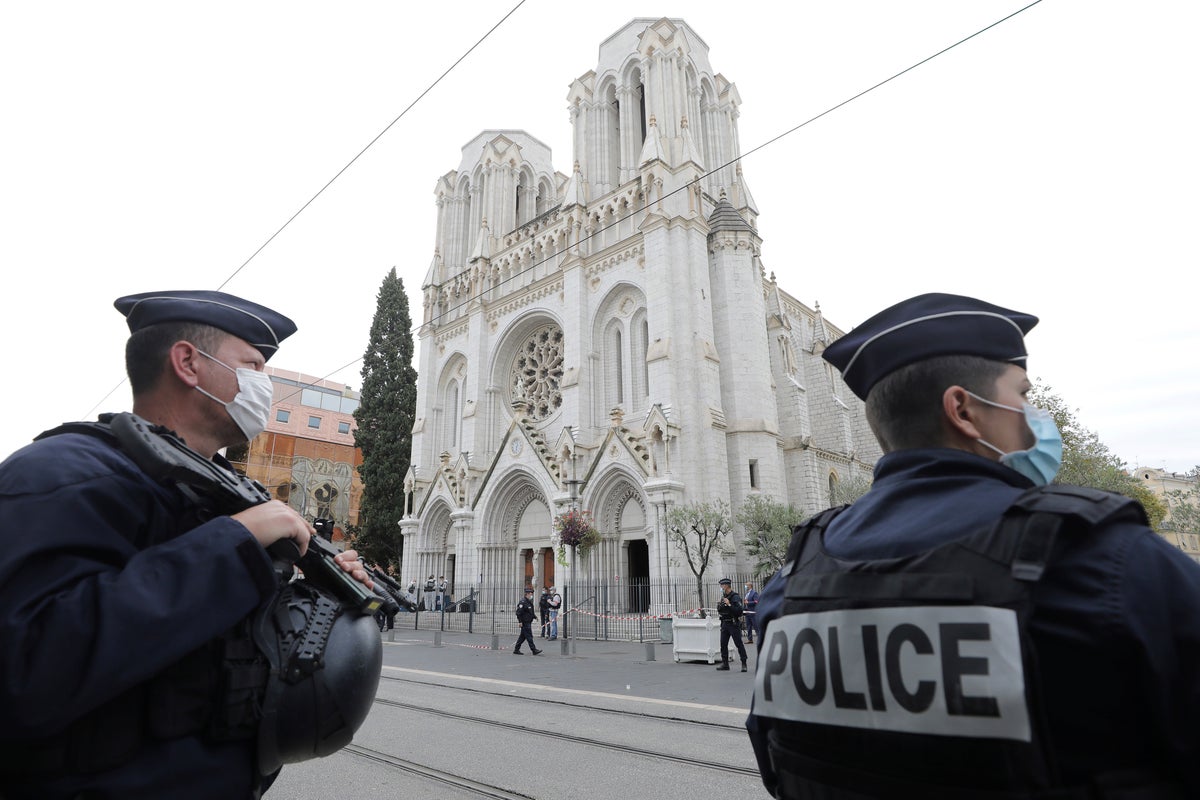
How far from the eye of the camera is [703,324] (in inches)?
950

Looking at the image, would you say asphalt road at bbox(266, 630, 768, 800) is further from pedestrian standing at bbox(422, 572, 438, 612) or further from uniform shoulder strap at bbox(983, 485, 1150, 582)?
pedestrian standing at bbox(422, 572, 438, 612)

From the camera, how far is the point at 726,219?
2598 centimetres

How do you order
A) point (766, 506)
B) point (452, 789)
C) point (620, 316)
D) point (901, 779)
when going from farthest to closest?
1. point (620, 316)
2. point (766, 506)
3. point (452, 789)
4. point (901, 779)

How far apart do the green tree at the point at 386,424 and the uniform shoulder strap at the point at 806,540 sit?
34159 mm

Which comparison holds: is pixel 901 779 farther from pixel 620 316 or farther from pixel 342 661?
pixel 620 316

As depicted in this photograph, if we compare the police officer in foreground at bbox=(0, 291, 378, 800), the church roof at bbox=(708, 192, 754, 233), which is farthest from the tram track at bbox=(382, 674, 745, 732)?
the church roof at bbox=(708, 192, 754, 233)

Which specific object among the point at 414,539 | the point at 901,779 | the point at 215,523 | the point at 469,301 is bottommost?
the point at 901,779

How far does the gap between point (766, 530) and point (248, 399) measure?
66.0ft

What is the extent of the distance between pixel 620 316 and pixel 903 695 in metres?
25.7

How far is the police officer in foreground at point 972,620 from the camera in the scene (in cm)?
108

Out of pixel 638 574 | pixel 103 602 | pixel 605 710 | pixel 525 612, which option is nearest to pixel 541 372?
pixel 638 574

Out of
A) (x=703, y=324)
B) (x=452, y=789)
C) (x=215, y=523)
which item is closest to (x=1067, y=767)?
(x=215, y=523)

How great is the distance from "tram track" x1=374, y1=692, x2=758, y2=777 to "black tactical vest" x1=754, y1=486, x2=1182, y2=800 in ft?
12.5

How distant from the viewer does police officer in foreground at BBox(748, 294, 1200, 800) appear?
3.53ft
